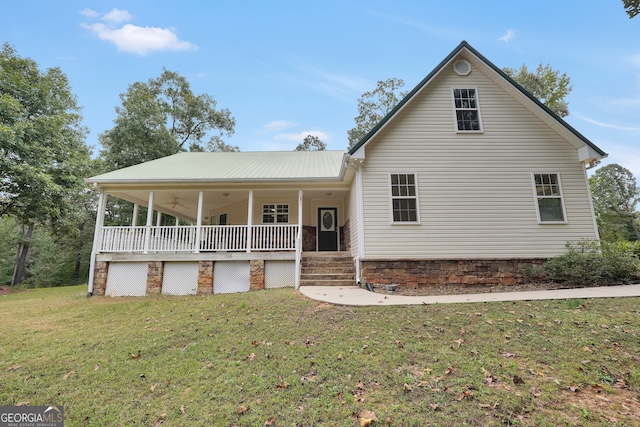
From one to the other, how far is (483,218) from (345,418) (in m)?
7.82

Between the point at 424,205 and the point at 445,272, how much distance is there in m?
2.05

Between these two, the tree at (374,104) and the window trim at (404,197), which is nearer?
the window trim at (404,197)

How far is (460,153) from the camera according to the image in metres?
8.96

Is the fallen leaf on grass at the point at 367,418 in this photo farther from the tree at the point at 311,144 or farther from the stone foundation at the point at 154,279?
the tree at the point at 311,144

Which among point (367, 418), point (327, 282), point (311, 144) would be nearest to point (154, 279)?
point (327, 282)

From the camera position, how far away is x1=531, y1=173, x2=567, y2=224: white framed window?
28.2 feet

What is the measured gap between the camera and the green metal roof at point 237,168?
32.4ft

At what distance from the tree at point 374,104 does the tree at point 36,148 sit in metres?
20.1

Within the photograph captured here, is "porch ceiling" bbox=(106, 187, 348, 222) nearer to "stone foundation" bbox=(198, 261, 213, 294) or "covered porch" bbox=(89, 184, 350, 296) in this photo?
"covered porch" bbox=(89, 184, 350, 296)

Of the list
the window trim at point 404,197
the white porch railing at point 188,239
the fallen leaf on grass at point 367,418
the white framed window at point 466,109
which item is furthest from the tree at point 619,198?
the fallen leaf on grass at point 367,418

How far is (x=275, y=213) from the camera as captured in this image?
41.7 feet

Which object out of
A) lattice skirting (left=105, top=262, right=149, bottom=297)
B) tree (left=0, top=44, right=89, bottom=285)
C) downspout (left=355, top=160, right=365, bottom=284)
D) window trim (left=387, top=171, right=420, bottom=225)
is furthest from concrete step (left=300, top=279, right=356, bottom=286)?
tree (left=0, top=44, right=89, bottom=285)

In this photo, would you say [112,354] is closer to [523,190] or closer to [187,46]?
[523,190]

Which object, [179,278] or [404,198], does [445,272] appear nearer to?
[404,198]
